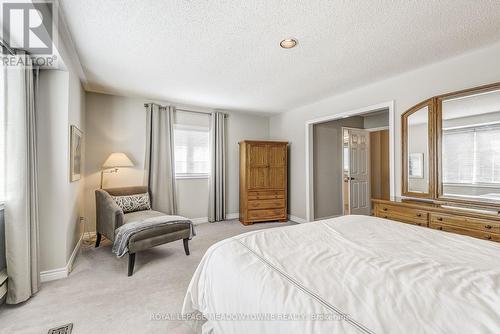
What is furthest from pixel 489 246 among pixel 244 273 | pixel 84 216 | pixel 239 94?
pixel 84 216

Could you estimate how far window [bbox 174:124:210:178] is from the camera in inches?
175

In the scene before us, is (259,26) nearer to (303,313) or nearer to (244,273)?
(244,273)

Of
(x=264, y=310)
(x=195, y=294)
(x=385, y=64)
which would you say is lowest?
(x=195, y=294)

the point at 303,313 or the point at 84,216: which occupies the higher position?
the point at 303,313

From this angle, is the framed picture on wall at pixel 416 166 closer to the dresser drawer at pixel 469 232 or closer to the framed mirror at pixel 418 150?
the framed mirror at pixel 418 150

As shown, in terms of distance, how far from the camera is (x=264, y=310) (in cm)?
88

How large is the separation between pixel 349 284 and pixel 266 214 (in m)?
3.76

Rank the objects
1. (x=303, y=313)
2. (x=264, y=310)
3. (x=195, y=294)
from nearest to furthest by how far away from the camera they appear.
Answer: (x=303, y=313), (x=264, y=310), (x=195, y=294)

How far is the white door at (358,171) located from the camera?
16.1ft

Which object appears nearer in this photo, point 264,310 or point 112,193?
point 264,310

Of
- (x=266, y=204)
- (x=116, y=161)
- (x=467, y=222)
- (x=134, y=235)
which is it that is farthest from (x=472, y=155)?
(x=116, y=161)

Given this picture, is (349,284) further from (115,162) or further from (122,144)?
(122,144)

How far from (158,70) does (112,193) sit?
194 cm

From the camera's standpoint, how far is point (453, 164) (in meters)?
2.46
